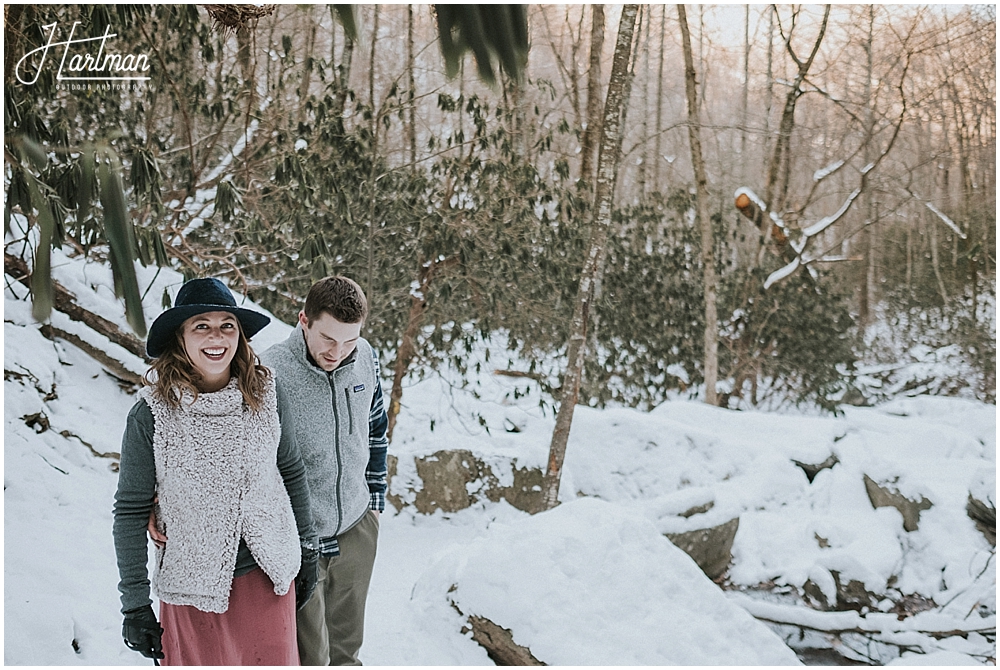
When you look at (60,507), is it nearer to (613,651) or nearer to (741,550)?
(613,651)

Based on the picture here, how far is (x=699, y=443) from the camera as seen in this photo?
6.09 m

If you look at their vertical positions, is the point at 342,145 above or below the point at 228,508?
above

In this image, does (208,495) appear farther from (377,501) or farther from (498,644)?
(498,644)

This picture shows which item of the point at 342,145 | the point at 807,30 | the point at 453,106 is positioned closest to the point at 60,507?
the point at 342,145

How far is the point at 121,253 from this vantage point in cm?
89

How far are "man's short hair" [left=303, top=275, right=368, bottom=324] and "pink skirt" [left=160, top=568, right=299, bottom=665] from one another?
628 millimetres

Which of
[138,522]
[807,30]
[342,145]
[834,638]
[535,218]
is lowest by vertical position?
[834,638]

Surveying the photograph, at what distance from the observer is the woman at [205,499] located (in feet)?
4.76

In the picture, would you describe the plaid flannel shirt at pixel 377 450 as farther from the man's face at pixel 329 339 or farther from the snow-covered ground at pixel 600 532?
the snow-covered ground at pixel 600 532

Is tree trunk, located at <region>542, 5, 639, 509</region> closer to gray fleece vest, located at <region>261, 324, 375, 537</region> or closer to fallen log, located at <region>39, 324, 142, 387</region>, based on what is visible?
fallen log, located at <region>39, 324, 142, 387</region>

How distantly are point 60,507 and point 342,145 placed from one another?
2828mm

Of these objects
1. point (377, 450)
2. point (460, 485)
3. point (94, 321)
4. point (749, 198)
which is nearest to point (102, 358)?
point (94, 321)

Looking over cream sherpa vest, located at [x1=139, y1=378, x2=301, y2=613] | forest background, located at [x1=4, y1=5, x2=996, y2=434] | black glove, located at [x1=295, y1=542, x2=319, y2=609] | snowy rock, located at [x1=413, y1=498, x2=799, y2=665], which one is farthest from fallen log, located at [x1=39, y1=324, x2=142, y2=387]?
cream sherpa vest, located at [x1=139, y1=378, x2=301, y2=613]

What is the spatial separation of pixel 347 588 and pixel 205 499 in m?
0.72
